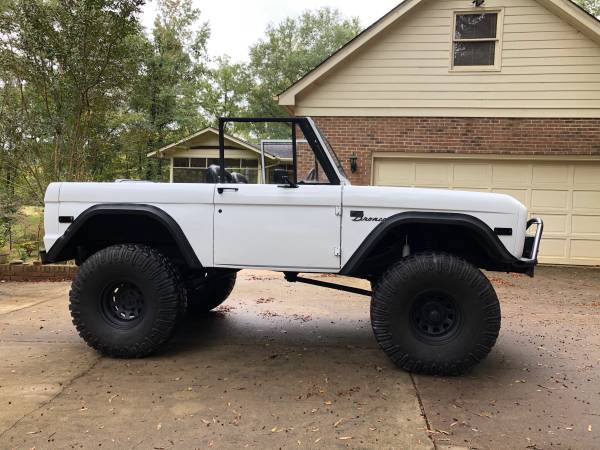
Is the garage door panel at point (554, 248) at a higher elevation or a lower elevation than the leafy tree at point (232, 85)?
lower

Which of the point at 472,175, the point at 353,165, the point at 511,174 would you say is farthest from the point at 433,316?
the point at 511,174

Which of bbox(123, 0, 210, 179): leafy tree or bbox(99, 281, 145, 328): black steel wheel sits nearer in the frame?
bbox(99, 281, 145, 328): black steel wheel

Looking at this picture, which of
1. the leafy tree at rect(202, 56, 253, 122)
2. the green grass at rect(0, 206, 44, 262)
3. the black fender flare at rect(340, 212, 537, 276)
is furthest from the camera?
Answer: the leafy tree at rect(202, 56, 253, 122)

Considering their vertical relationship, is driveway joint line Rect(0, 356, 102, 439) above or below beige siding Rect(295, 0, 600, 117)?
below

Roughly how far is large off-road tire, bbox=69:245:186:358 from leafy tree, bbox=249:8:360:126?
3290 centimetres

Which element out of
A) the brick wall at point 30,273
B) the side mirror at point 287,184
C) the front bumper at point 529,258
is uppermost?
the side mirror at point 287,184

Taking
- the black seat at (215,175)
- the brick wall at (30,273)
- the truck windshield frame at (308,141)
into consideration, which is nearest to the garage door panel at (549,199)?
the truck windshield frame at (308,141)

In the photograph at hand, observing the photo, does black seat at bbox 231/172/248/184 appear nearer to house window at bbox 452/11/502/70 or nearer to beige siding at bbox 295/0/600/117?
beige siding at bbox 295/0/600/117

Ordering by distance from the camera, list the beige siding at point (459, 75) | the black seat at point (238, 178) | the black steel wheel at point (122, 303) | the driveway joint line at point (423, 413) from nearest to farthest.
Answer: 1. the driveway joint line at point (423, 413)
2. the black steel wheel at point (122, 303)
3. the black seat at point (238, 178)
4. the beige siding at point (459, 75)

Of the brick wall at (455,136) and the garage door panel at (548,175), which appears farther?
the garage door panel at (548,175)

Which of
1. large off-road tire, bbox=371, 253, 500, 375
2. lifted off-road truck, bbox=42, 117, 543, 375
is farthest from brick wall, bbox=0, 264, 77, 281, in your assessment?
large off-road tire, bbox=371, 253, 500, 375

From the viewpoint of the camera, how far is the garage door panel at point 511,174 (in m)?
9.66

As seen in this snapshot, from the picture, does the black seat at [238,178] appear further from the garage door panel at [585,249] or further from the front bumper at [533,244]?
the garage door panel at [585,249]

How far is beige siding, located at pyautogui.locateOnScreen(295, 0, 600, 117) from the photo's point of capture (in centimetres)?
941
